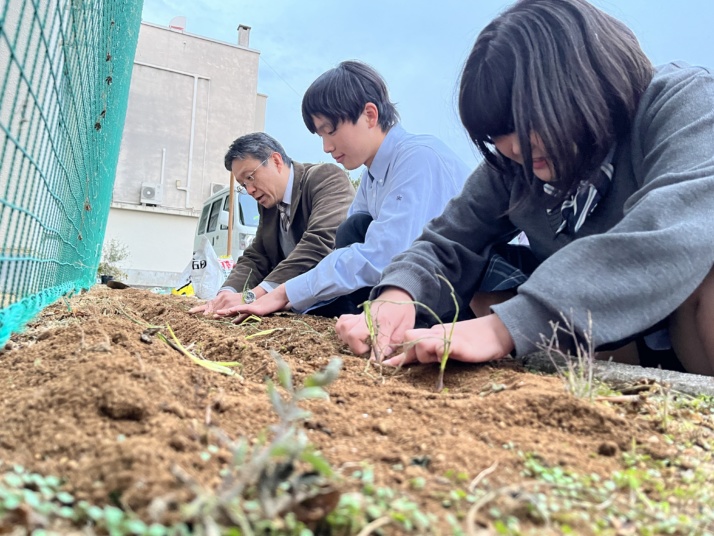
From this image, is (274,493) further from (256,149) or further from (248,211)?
(248,211)

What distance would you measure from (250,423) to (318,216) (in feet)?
9.08

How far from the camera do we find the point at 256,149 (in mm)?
3799

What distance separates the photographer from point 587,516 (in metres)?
0.62

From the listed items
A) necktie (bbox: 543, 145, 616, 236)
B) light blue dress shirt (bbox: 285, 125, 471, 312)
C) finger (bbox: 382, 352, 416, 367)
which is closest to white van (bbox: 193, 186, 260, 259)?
light blue dress shirt (bbox: 285, 125, 471, 312)

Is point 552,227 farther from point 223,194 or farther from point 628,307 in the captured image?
point 223,194

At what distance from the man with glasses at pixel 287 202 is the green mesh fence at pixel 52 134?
940 millimetres

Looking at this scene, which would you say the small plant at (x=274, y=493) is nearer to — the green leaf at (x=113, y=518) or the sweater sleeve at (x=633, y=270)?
the green leaf at (x=113, y=518)

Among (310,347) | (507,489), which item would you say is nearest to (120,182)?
(310,347)

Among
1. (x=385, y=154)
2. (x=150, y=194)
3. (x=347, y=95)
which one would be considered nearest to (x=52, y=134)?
(x=347, y=95)

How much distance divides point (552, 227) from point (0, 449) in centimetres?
151

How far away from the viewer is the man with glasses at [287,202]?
339 centimetres

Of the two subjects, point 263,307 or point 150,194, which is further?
point 150,194

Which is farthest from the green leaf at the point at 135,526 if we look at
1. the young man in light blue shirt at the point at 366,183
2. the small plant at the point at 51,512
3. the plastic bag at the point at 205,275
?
the plastic bag at the point at 205,275

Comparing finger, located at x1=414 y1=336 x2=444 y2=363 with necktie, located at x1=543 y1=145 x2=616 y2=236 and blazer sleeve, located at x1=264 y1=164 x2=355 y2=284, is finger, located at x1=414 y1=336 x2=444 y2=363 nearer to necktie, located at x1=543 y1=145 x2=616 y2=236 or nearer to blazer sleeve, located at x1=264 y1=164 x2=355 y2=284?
necktie, located at x1=543 y1=145 x2=616 y2=236
